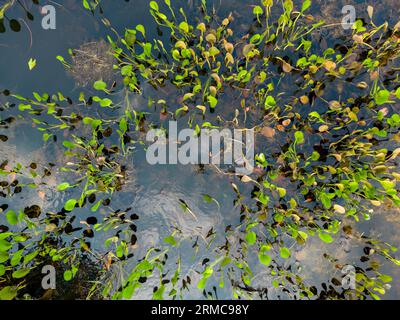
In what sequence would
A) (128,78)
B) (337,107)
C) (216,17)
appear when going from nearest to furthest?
(337,107), (128,78), (216,17)

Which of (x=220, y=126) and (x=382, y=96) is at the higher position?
(x=382, y=96)

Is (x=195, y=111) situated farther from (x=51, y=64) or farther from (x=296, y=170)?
(x=51, y=64)

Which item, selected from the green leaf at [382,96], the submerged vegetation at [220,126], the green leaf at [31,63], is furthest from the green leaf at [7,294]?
the green leaf at [382,96]

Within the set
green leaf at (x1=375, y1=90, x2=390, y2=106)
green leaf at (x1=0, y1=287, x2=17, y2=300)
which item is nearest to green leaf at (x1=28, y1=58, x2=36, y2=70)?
green leaf at (x1=0, y1=287, x2=17, y2=300)

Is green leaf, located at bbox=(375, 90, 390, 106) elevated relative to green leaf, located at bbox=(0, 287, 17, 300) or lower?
elevated

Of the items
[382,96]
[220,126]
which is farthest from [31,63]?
[382,96]

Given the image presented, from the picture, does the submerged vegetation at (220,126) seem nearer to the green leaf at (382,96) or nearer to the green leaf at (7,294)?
the green leaf at (382,96)

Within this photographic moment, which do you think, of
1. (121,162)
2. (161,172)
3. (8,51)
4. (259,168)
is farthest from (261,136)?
(8,51)

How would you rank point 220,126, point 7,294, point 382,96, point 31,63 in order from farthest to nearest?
1. point 220,126
2. point 31,63
3. point 382,96
4. point 7,294

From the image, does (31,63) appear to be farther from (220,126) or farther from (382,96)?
(382,96)

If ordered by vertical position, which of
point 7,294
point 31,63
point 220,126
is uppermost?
point 31,63

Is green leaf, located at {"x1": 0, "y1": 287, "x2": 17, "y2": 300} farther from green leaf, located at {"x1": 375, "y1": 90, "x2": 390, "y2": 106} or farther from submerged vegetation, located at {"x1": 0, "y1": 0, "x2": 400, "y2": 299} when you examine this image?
green leaf, located at {"x1": 375, "y1": 90, "x2": 390, "y2": 106}
